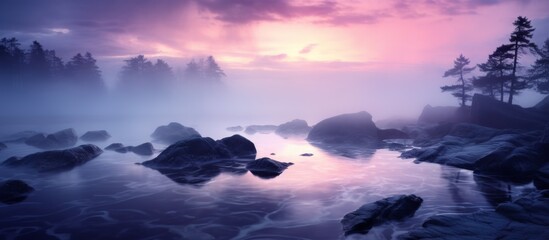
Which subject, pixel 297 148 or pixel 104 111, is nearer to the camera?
pixel 297 148

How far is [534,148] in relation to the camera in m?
26.2

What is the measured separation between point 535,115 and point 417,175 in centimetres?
2560

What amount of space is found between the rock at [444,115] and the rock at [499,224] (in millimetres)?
36816

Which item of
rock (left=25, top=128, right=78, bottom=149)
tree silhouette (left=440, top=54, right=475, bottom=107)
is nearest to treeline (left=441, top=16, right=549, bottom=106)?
tree silhouette (left=440, top=54, right=475, bottom=107)

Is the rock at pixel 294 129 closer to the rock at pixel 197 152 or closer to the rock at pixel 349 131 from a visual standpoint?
the rock at pixel 349 131

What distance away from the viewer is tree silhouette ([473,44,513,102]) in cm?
4328

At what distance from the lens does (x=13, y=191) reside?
19766mm

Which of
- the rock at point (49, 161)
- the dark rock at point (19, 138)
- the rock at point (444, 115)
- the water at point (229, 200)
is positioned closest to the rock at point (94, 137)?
the dark rock at point (19, 138)

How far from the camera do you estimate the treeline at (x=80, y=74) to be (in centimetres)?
8350

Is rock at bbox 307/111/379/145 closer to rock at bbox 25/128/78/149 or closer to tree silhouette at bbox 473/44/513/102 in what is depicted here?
tree silhouette at bbox 473/44/513/102

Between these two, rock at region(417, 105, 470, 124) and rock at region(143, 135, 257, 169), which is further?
rock at region(417, 105, 470, 124)

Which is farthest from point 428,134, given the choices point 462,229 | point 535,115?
point 462,229

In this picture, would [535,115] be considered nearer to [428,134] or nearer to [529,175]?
[428,134]

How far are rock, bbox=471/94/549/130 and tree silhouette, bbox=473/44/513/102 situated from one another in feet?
13.4
